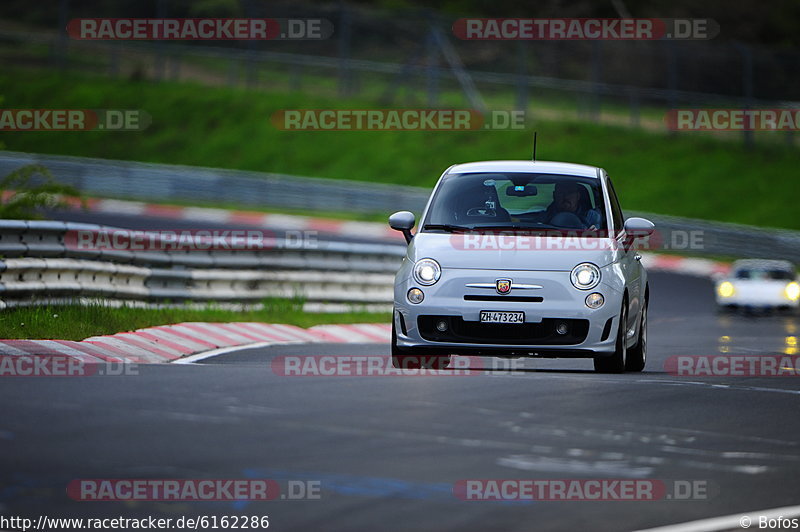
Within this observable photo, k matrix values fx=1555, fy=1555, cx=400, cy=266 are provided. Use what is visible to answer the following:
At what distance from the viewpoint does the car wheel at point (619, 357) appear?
12461mm

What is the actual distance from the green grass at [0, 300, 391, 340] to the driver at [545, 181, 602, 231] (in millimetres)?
4421

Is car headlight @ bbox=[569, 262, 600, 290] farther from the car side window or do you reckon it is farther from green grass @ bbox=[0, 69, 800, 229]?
green grass @ bbox=[0, 69, 800, 229]

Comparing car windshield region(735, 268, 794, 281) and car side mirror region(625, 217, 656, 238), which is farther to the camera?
car windshield region(735, 268, 794, 281)

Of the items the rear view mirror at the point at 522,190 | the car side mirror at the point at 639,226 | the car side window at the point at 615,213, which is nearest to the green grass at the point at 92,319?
the rear view mirror at the point at 522,190

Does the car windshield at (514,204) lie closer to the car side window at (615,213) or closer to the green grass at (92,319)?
the car side window at (615,213)

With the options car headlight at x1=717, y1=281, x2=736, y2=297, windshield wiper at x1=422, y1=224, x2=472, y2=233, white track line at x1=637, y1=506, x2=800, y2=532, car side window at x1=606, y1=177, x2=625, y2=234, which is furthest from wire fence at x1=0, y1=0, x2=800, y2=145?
white track line at x1=637, y1=506, x2=800, y2=532

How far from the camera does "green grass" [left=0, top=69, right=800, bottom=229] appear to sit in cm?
4344

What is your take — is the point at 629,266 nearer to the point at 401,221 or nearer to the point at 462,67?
the point at 401,221

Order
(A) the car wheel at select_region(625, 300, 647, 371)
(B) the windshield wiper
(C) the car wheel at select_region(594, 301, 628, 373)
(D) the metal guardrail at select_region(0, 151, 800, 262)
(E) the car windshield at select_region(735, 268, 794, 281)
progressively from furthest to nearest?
(D) the metal guardrail at select_region(0, 151, 800, 262), (E) the car windshield at select_region(735, 268, 794, 281), (A) the car wheel at select_region(625, 300, 647, 371), (B) the windshield wiper, (C) the car wheel at select_region(594, 301, 628, 373)

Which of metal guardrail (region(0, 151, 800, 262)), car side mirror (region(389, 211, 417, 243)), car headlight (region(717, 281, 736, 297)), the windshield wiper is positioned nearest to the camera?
the windshield wiper

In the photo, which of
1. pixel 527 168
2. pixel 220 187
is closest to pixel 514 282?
pixel 527 168

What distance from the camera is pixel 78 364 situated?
11695mm

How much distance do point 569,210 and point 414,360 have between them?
1.81 m

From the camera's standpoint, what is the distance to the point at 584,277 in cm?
1222
